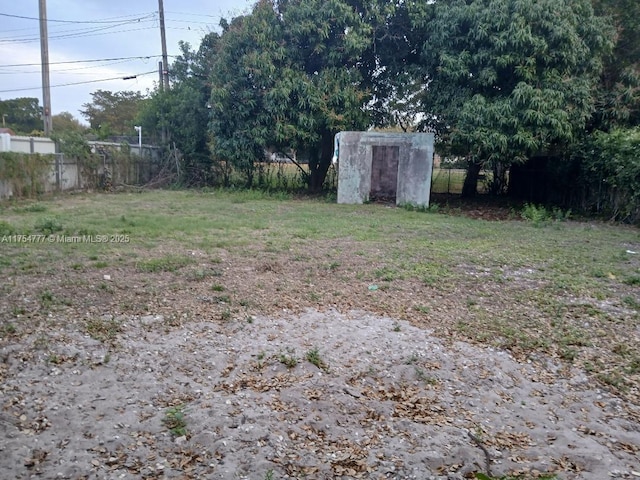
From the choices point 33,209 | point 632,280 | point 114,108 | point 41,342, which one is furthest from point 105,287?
point 114,108

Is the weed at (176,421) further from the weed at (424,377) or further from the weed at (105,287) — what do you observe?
the weed at (105,287)

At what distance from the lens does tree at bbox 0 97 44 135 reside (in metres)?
32.5

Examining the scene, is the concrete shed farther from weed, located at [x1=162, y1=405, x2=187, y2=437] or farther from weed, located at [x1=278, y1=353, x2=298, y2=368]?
weed, located at [x1=162, y1=405, x2=187, y2=437]

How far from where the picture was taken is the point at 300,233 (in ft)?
26.4

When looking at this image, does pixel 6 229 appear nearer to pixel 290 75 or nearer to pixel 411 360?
pixel 411 360

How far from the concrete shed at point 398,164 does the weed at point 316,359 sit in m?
9.50

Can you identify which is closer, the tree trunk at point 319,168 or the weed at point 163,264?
the weed at point 163,264

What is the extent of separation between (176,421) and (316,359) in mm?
1072

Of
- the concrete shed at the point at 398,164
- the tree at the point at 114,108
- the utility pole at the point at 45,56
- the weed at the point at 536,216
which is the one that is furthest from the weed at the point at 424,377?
the tree at the point at 114,108

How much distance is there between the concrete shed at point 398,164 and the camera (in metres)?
12.6

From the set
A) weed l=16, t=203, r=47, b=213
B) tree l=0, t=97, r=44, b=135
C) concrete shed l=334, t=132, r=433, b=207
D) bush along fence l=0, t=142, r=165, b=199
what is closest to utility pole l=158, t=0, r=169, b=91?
bush along fence l=0, t=142, r=165, b=199

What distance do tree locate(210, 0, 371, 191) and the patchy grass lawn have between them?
16.7 ft

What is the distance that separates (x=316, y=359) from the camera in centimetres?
348

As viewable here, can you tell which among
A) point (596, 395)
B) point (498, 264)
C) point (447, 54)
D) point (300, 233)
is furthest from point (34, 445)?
point (447, 54)
